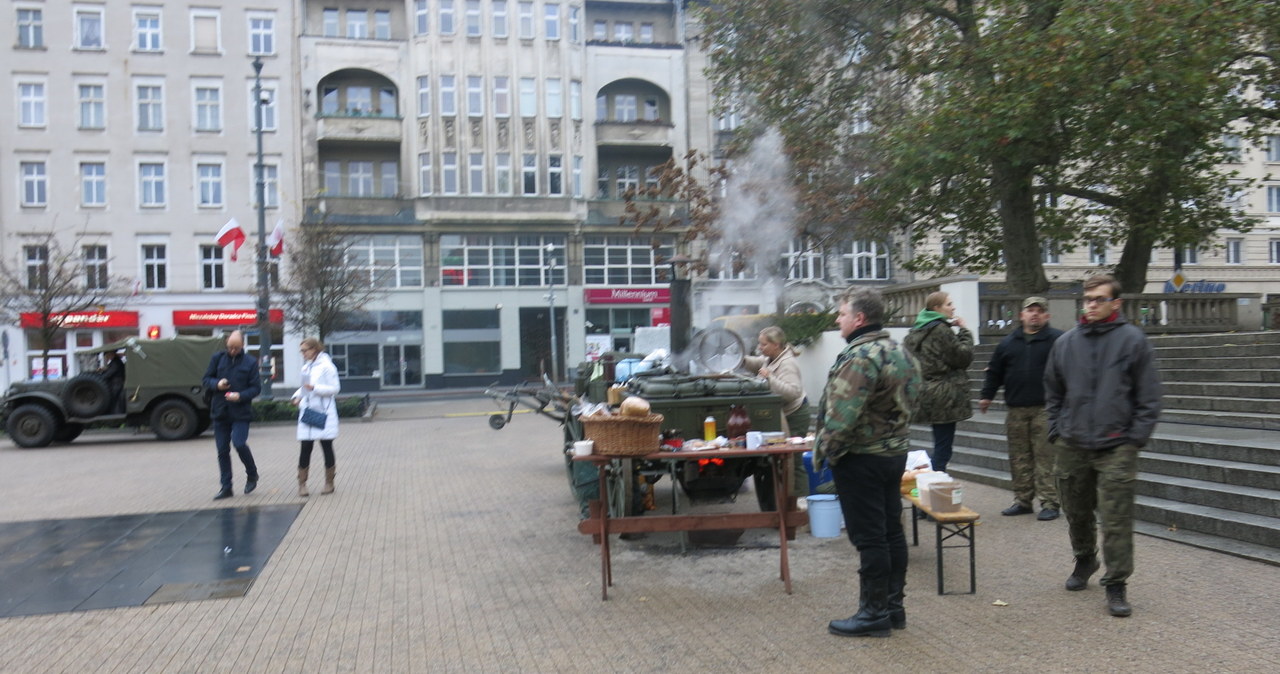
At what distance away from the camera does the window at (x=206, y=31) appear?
121ft

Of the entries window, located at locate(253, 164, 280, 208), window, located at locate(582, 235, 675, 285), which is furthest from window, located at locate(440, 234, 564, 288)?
window, located at locate(253, 164, 280, 208)

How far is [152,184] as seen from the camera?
36.6 metres

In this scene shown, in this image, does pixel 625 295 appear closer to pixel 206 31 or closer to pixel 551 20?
pixel 551 20

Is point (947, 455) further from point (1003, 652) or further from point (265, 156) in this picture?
point (265, 156)

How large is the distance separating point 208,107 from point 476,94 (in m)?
10.4

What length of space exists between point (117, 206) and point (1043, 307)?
37.4 m

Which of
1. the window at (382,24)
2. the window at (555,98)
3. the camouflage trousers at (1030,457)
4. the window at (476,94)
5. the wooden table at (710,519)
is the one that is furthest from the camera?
the window at (382,24)

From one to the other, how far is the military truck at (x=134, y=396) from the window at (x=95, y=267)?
15.1 meters

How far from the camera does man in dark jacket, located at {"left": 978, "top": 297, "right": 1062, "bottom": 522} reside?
717 cm

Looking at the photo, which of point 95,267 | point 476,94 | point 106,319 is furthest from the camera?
point 476,94

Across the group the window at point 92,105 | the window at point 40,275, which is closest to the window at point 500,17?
the window at point 92,105

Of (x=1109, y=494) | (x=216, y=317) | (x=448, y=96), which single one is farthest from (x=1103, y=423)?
(x=216, y=317)

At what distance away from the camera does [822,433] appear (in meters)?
4.59

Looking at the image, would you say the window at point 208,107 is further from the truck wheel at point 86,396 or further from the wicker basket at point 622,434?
the wicker basket at point 622,434
